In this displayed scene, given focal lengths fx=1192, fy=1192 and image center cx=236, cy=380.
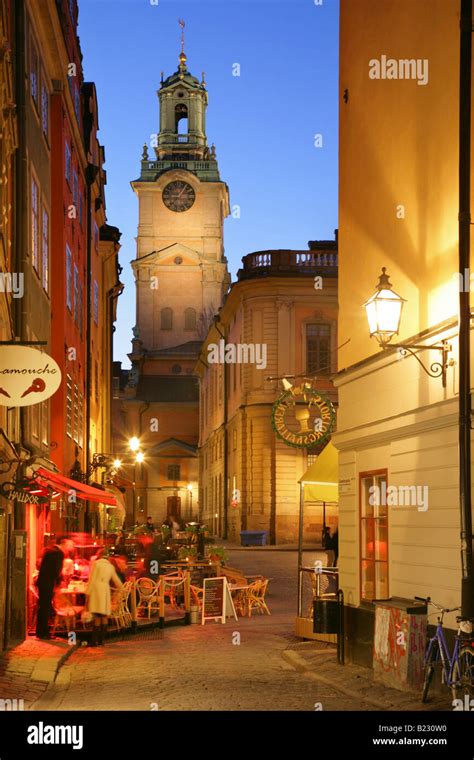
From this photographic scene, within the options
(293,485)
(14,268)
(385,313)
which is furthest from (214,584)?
(293,485)

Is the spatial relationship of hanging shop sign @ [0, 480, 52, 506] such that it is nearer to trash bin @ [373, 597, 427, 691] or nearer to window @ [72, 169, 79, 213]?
trash bin @ [373, 597, 427, 691]

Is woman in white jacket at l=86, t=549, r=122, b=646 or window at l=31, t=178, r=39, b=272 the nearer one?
woman in white jacket at l=86, t=549, r=122, b=646

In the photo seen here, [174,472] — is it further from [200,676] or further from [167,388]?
[200,676]

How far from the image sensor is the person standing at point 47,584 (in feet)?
59.6

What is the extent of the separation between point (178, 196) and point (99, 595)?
3162 inches

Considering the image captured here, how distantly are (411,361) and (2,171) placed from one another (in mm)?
6592

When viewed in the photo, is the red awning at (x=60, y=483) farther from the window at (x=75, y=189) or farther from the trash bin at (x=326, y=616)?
the window at (x=75, y=189)

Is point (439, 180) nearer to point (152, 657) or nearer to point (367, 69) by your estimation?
point (367, 69)

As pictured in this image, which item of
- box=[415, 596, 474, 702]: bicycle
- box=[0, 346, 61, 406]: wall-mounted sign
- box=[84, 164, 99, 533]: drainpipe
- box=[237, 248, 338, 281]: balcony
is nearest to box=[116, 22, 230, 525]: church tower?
box=[237, 248, 338, 281]: balcony

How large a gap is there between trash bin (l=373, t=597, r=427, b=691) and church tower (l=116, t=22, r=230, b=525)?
7205 centimetres

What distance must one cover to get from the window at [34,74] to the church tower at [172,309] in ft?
207

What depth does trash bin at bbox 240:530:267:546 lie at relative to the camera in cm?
4609

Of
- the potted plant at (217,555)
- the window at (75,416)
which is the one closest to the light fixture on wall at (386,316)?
the potted plant at (217,555)

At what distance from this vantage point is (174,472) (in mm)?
85500
